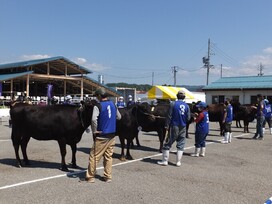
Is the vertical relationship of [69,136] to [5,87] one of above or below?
below

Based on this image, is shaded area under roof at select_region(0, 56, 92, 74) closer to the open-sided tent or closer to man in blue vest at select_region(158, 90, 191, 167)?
the open-sided tent

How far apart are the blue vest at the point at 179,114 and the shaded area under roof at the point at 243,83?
979 inches

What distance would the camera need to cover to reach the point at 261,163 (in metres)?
8.58

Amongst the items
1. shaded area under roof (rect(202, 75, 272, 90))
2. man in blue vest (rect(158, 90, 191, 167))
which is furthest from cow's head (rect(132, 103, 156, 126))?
shaded area under roof (rect(202, 75, 272, 90))

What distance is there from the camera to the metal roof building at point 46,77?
104 ft

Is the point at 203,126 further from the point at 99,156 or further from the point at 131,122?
the point at 99,156

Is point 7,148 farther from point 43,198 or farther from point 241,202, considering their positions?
point 241,202

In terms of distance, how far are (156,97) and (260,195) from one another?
2602 cm

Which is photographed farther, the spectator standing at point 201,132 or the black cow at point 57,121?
the spectator standing at point 201,132

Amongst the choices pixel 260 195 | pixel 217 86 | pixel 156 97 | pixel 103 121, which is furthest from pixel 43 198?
pixel 217 86

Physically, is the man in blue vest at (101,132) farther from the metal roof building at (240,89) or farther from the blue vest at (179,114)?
the metal roof building at (240,89)

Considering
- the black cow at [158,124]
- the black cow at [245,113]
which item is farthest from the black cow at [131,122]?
the black cow at [245,113]

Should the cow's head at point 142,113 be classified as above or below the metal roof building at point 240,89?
below

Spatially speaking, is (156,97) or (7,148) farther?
(156,97)
